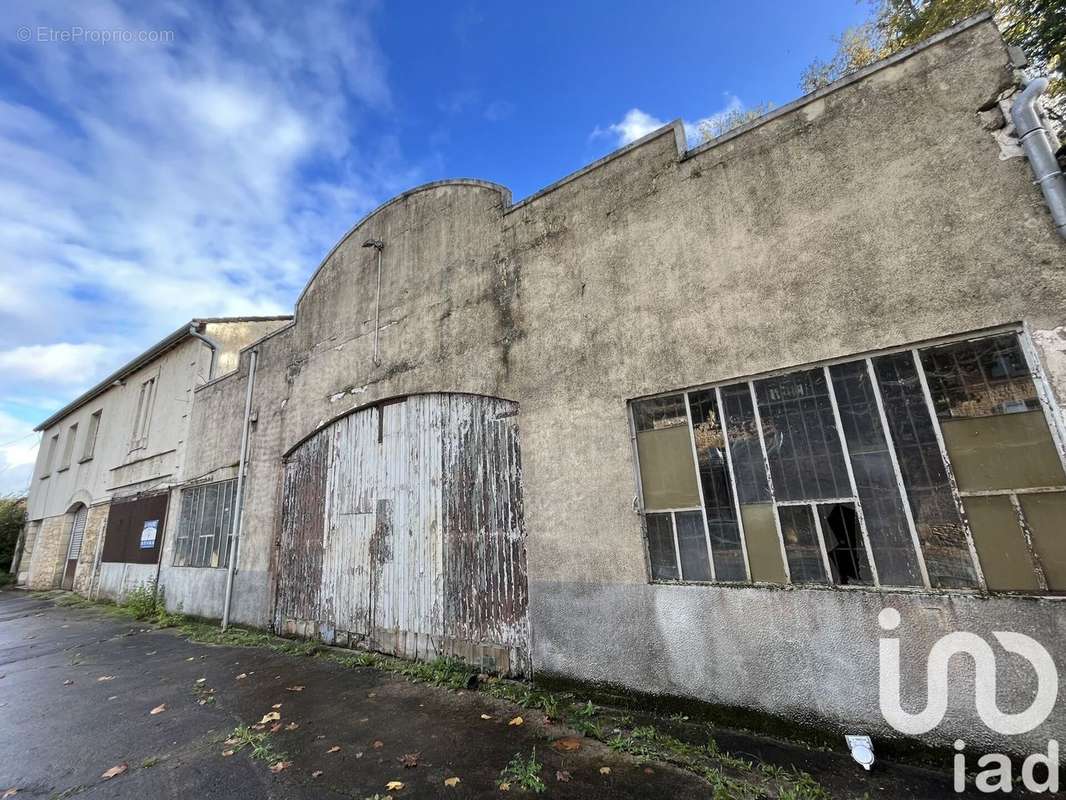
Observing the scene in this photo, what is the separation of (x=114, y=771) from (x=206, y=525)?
7080mm

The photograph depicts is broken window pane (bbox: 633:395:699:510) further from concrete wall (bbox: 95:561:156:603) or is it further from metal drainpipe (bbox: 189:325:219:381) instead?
concrete wall (bbox: 95:561:156:603)

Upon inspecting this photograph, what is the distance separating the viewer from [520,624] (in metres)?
5.25

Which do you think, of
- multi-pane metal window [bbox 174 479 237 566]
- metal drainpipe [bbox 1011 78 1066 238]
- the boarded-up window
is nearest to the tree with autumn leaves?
metal drainpipe [bbox 1011 78 1066 238]

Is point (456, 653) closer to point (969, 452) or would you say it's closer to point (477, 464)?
point (477, 464)

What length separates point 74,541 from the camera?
16016mm

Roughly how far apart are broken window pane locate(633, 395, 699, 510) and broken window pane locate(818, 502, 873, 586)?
1.06m

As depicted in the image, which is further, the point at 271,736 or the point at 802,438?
the point at 271,736

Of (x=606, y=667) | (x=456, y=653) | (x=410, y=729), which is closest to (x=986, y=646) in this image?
(x=606, y=667)

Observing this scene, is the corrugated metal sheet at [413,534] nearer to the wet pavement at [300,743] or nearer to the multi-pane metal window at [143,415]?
the wet pavement at [300,743]

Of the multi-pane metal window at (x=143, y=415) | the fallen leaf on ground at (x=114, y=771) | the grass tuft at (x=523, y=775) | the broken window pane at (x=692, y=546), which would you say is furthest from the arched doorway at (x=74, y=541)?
the broken window pane at (x=692, y=546)

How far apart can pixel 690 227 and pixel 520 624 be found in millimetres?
4659

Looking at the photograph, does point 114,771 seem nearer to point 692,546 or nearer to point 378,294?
point 692,546

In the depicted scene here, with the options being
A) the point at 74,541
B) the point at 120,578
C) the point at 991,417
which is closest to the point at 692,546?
the point at 991,417

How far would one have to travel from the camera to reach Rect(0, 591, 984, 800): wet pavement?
330 centimetres
